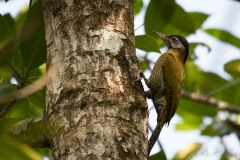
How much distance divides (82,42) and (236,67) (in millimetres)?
2460

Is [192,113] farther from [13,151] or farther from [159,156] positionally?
[13,151]

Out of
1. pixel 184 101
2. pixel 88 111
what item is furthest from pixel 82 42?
pixel 184 101

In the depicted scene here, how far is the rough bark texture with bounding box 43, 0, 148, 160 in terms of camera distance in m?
2.09

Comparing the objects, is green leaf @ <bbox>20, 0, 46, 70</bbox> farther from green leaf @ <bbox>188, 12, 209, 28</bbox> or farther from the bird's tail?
green leaf @ <bbox>188, 12, 209, 28</bbox>

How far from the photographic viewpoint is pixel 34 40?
10.6ft

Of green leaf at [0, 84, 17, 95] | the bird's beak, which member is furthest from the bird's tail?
green leaf at [0, 84, 17, 95]

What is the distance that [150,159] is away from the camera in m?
3.24

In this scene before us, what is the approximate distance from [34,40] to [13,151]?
7.77ft

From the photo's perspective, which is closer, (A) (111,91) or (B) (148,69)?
(A) (111,91)

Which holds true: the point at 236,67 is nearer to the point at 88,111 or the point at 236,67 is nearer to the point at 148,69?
the point at 148,69

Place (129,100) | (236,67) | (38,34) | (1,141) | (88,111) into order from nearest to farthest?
(1,141) < (88,111) < (129,100) < (38,34) < (236,67)

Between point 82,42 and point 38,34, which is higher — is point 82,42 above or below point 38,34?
above

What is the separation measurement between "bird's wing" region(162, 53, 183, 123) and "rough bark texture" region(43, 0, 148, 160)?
191 cm

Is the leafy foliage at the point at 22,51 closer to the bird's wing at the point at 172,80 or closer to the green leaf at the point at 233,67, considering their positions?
the bird's wing at the point at 172,80
